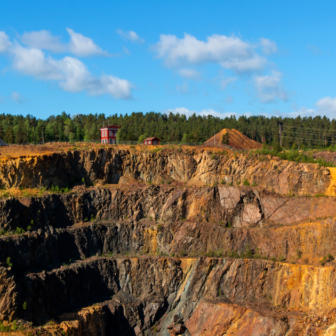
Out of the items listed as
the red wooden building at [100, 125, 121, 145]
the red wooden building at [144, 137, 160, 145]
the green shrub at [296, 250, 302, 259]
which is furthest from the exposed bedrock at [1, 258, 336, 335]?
the red wooden building at [144, 137, 160, 145]

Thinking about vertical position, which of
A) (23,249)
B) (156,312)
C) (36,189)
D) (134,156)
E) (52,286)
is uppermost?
(134,156)

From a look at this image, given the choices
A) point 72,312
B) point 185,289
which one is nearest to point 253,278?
point 185,289

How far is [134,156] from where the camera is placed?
63594mm

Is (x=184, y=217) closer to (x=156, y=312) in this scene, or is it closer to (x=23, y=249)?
(x=156, y=312)

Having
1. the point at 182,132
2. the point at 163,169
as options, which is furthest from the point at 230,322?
the point at 182,132

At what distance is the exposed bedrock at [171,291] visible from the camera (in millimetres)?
41938

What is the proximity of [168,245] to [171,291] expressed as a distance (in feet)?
18.3

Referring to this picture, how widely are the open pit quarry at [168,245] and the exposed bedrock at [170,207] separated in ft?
0.40

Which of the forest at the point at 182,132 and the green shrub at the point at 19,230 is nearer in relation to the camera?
the green shrub at the point at 19,230

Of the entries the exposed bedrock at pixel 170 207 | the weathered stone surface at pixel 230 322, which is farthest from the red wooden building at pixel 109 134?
the weathered stone surface at pixel 230 322

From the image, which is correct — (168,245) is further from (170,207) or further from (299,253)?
(299,253)

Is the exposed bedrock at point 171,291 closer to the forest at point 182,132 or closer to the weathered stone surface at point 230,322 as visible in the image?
the weathered stone surface at point 230,322

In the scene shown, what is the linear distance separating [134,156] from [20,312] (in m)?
28.6

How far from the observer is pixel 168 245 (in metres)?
52.6
